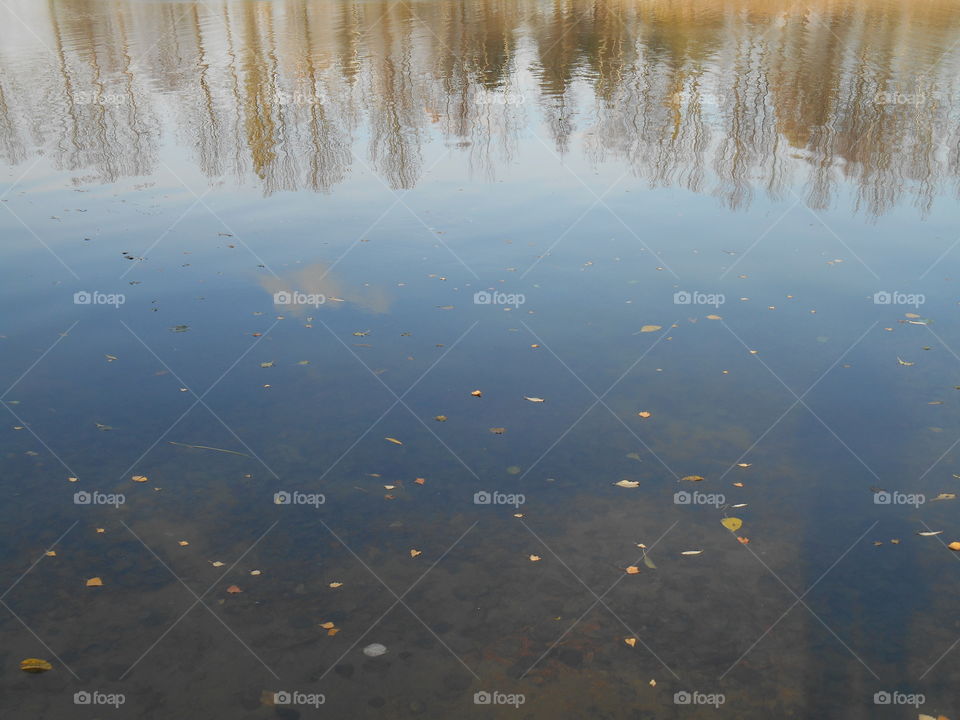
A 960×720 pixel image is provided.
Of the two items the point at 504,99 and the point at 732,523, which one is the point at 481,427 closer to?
the point at 732,523

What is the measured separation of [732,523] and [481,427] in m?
2.29

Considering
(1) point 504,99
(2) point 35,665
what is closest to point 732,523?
(2) point 35,665

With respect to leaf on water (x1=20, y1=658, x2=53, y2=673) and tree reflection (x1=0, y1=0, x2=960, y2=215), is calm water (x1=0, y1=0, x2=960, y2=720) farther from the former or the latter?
tree reflection (x1=0, y1=0, x2=960, y2=215)

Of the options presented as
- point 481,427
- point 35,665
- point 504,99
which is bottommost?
point 504,99

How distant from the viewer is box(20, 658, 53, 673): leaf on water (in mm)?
4777

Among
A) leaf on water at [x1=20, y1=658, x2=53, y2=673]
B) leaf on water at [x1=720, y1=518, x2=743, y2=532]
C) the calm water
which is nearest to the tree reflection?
the calm water

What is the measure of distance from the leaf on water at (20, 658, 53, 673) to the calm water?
4cm

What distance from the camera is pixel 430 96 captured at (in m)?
23.3

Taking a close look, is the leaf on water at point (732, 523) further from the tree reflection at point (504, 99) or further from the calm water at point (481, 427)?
the tree reflection at point (504, 99)

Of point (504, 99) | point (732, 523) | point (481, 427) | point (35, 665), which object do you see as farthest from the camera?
point (504, 99)

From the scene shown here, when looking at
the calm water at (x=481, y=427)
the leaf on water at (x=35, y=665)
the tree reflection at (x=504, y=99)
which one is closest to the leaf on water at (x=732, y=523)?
the calm water at (x=481, y=427)

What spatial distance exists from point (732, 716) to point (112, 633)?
3.60 m

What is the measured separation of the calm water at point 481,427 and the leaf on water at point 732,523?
2 centimetres

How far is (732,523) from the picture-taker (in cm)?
609
